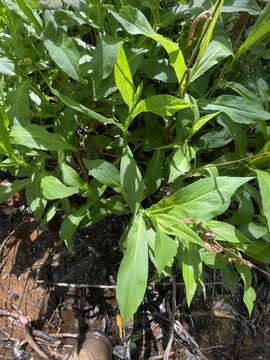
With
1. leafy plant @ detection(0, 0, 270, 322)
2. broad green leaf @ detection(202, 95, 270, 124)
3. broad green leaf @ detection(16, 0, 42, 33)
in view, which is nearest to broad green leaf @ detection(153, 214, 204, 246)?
leafy plant @ detection(0, 0, 270, 322)

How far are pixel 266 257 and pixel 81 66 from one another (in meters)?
0.77

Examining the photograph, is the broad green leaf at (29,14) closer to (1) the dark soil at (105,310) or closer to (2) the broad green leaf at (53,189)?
(2) the broad green leaf at (53,189)

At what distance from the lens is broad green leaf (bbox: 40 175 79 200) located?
4.08ft

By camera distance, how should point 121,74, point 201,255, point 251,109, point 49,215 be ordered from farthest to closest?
point 49,215 → point 201,255 → point 251,109 → point 121,74

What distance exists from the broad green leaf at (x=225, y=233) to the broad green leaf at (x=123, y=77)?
424 millimetres

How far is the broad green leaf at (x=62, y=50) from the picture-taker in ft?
3.76

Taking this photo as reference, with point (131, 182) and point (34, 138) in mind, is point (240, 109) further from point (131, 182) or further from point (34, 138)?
point (34, 138)

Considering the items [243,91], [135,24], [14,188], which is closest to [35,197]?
[14,188]

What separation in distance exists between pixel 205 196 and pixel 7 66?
0.67 metres

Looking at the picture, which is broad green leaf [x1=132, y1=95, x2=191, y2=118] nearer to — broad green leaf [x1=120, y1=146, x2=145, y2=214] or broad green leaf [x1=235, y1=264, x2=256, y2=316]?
broad green leaf [x1=120, y1=146, x2=145, y2=214]

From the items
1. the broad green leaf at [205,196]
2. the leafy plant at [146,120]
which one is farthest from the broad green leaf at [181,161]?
the broad green leaf at [205,196]

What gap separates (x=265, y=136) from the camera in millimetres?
1385

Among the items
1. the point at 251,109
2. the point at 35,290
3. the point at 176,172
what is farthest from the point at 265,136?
the point at 35,290

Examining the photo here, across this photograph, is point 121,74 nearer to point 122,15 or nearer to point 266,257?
point 122,15
